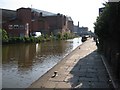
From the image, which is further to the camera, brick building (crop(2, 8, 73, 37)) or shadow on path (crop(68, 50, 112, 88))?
brick building (crop(2, 8, 73, 37))

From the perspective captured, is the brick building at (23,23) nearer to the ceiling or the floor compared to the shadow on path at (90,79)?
nearer to the ceiling

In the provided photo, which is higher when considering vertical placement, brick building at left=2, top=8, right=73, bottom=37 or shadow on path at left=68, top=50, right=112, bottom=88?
brick building at left=2, top=8, right=73, bottom=37

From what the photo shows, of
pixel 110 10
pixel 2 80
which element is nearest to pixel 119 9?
pixel 110 10

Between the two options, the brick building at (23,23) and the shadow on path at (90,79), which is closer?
the shadow on path at (90,79)

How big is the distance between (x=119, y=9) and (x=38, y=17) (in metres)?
89.7

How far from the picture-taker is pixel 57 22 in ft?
383

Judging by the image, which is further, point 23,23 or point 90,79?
point 23,23

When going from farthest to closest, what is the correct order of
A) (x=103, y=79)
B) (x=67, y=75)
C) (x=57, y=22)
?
1. (x=57, y=22)
2. (x=67, y=75)
3. (x=103, y=79)

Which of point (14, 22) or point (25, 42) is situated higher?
point (14, 22)

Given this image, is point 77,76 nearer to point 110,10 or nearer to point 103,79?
point 103,79

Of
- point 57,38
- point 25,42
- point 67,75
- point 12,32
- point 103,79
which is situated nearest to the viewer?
point 103,79

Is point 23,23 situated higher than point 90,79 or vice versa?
point 23,23

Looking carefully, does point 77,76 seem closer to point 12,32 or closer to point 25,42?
point 25,42

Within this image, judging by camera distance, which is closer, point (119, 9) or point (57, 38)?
point (119, 9)
